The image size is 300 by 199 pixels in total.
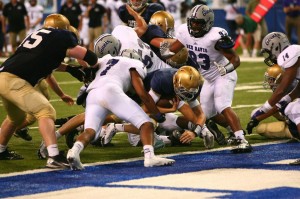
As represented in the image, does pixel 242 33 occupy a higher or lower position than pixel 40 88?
lower

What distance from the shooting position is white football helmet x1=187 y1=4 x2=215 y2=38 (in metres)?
9.53

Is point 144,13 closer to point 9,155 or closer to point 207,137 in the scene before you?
point 207,137

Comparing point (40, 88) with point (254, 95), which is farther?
point (254, 95)

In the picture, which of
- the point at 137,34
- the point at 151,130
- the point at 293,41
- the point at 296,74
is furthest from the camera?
the point at 293,41

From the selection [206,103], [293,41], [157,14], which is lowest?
[293,41]

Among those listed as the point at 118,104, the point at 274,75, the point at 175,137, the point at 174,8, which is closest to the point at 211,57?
the point at 274,75

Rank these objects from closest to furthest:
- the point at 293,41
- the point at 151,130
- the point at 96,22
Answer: the point at 151,130, the point at 96,22, the point at 293,41

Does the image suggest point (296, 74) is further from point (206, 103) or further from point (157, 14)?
point (157, 14)

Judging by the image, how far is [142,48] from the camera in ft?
33.3

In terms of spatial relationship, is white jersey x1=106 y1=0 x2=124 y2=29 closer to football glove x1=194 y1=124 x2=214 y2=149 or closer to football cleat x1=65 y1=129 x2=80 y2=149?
football cleat x1=65 y1=129 x2=80 y2=149

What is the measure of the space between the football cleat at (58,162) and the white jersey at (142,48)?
2.15m

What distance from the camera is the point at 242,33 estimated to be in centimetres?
2311

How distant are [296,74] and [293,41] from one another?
1585cm

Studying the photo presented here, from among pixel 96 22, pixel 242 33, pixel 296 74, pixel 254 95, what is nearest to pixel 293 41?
pixel 242 33
